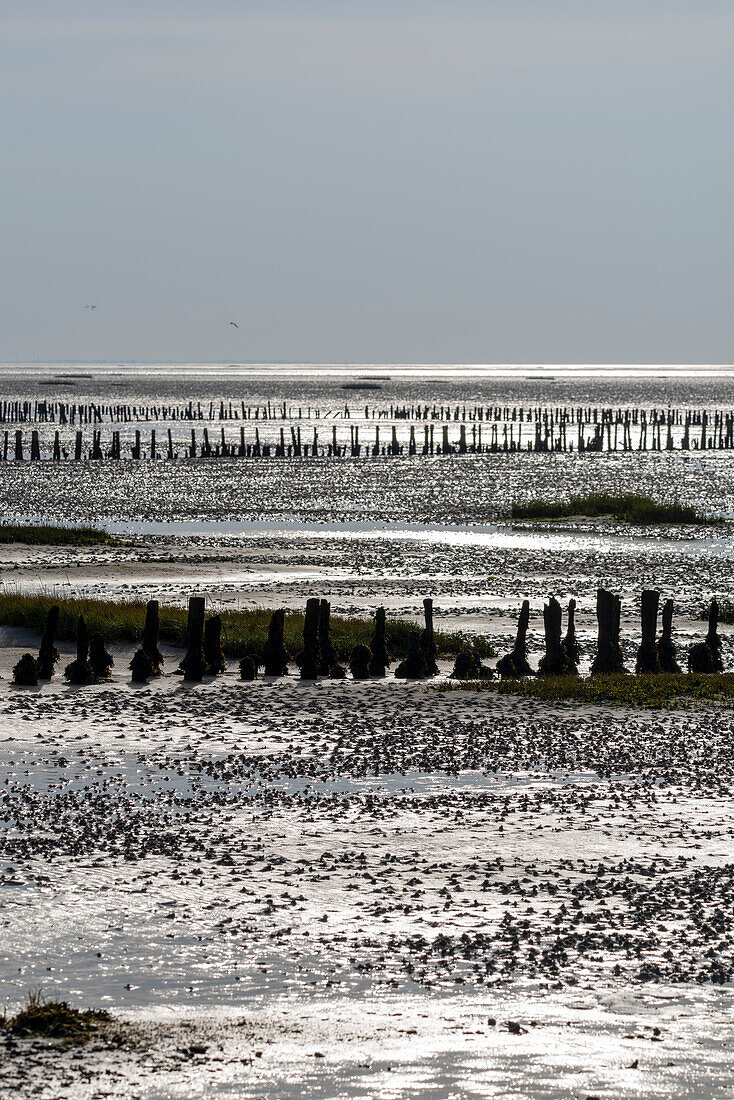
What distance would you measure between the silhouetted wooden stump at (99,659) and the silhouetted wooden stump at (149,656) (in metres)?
0.42

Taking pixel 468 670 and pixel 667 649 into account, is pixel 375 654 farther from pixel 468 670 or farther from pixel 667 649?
pixel 667 649

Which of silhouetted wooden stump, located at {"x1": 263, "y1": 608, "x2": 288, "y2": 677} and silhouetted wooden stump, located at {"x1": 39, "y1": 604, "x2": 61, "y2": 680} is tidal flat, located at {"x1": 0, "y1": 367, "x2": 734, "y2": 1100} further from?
silhouetted wooden stump, located at {"x1": 39, "y1": 604, "x2": 61, "y2": 680}

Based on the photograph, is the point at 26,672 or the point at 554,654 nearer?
the point at 26,672

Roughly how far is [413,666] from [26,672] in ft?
20.8

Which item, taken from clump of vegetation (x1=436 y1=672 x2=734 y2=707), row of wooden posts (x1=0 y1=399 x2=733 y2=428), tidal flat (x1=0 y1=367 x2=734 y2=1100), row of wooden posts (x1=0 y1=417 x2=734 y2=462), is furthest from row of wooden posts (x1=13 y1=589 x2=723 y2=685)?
row of wooden posts (x1=0 y1=399 x2=733 y2=428)

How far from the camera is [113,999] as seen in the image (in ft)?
31.7

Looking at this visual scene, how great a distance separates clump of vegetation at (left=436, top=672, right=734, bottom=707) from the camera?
20156 mm

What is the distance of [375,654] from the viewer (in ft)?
76.2

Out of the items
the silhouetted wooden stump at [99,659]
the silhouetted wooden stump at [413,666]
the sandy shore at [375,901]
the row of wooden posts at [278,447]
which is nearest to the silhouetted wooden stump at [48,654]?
the silhouetted wooden stump at [99,659]

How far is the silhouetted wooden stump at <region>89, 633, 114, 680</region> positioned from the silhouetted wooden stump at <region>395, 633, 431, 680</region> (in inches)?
191

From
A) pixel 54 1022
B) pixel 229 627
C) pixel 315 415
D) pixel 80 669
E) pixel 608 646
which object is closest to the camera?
pixel 54 1022

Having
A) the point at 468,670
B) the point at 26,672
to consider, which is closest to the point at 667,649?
the point at 468,670

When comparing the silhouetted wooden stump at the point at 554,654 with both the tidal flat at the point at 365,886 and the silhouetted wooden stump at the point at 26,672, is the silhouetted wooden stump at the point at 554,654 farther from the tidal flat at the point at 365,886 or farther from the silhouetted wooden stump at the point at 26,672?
the silhouetted wooden stump at the point at 26,672

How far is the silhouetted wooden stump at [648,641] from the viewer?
22.7 meters
